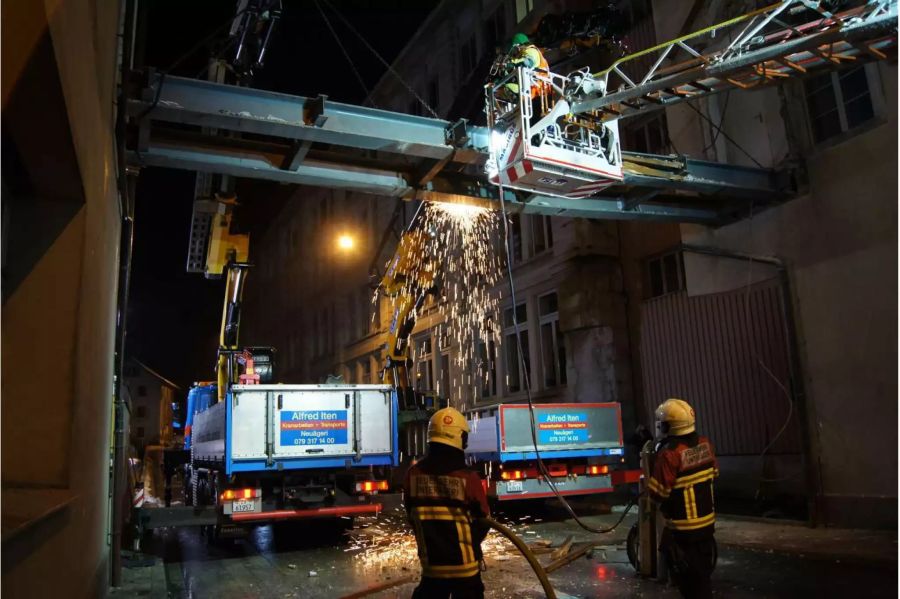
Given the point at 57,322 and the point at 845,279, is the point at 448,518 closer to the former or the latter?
the point at 57,322

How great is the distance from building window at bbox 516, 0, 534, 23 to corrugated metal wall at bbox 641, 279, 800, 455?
373 inches

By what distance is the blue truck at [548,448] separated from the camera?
35.5 feet

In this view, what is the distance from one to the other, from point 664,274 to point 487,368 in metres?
7.08

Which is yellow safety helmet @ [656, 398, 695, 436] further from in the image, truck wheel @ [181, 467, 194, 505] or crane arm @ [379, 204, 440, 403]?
truck wheel @ [181, 467, 194, 505]

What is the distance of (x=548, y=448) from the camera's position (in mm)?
11039

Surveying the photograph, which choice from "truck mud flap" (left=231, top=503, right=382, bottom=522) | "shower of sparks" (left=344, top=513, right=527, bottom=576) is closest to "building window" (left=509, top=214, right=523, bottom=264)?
"shower of sparks" (left=344, top=513, right=527, bottom=576)

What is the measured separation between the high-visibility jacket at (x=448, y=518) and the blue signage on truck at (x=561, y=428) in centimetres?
705

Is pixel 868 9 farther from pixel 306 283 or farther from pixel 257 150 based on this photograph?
pixel 306 283

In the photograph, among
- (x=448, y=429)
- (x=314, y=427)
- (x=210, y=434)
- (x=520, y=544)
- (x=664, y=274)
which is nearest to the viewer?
(x=448, y=429)

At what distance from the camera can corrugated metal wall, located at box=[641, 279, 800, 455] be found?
36.2 ft

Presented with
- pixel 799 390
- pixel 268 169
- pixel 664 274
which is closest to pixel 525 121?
pixel 268 169

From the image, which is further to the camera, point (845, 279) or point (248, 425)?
point (845, 279)

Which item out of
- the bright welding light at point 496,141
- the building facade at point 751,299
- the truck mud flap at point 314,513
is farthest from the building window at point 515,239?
the bright welding light at point 496,141

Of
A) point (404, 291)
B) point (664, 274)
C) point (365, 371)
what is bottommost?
point (365, 371)
